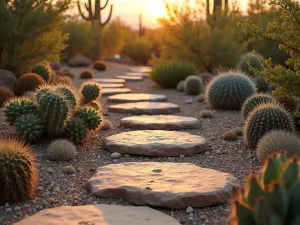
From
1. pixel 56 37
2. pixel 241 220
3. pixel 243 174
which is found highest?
pixel 56 37

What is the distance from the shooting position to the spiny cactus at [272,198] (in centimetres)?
197

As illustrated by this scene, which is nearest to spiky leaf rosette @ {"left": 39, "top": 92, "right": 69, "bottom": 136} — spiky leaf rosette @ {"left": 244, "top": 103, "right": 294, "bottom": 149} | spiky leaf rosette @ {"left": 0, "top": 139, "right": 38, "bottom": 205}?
spiky leaf rosette @ {"left": 0, "top": 139, "right": 38, "bottom": 205}

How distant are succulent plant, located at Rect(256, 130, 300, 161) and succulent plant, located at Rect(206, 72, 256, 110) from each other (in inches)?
143

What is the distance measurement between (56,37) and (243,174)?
7525mm

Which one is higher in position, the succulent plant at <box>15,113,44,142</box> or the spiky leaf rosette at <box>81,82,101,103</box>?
the spiky leaf rosette at <box>81,82,101,103</box>

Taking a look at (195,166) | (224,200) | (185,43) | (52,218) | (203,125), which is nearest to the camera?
(52,218)

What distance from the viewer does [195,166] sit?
453cm

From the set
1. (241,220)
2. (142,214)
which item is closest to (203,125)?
(142,214)

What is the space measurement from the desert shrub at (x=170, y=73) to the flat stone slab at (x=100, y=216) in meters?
8.88

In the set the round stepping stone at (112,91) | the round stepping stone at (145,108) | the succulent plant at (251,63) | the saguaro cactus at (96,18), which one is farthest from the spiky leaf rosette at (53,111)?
the saguaro cactus at (96,18)

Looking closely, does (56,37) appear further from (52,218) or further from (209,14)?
(52,218)

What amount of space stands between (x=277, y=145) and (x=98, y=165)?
73.7 inches

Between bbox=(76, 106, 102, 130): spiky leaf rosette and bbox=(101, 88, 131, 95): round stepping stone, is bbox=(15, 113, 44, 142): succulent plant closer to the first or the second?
bbox=(76, 106, 102, 130): spiky leaf rosette

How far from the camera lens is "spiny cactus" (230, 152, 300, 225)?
Answer: 1.97 metres
